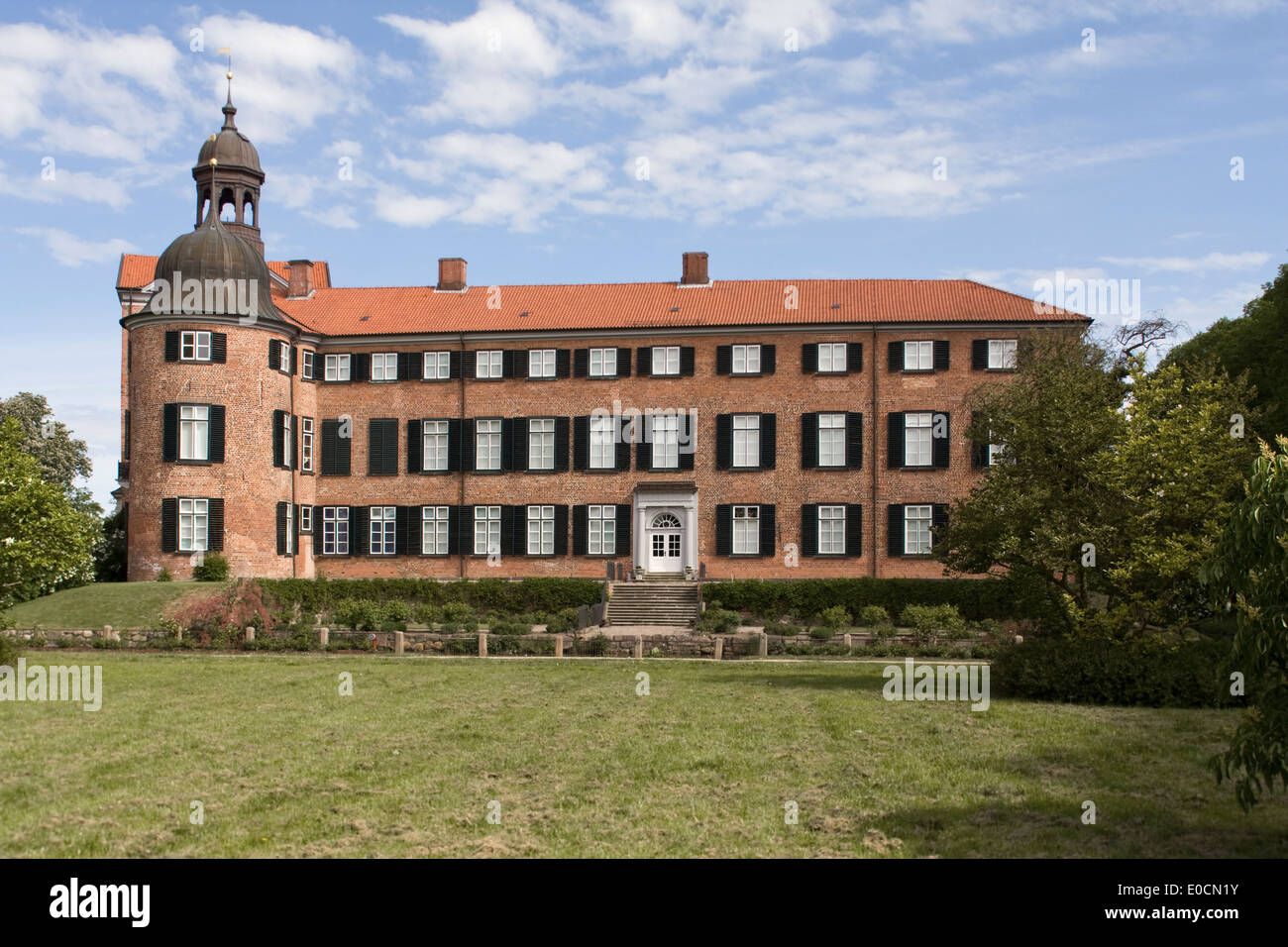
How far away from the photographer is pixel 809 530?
40.8 m

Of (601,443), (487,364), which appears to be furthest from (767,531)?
(487,364)

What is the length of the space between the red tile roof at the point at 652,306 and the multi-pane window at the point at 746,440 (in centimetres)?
324

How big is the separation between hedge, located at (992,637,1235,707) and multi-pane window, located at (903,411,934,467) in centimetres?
2199

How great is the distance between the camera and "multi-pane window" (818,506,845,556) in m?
40.7

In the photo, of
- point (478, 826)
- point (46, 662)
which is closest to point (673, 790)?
point (478, 826)

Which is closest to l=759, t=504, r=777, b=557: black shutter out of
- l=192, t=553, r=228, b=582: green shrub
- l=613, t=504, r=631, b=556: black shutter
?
l=613, t=504, r=631, b=556: black shutter

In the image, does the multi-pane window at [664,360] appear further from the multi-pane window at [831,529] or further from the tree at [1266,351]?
the tree at [1266,351]

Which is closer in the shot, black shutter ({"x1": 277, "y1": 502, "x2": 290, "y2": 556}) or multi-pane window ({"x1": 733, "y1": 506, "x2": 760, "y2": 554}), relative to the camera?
black shutter ({"x1": 277, "y1": 502, "x2": 290, "y2": 556})

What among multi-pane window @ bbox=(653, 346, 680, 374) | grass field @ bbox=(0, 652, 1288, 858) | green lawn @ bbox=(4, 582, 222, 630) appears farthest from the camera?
multi-pane window @ bbox=(653, 346, 680, 374)

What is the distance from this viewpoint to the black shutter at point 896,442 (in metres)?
40.7

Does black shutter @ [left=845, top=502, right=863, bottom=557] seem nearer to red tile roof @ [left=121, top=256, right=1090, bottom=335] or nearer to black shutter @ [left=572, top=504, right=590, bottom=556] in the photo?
red tile roof @ [left=121, top=256, right=1090, bottom=335]
